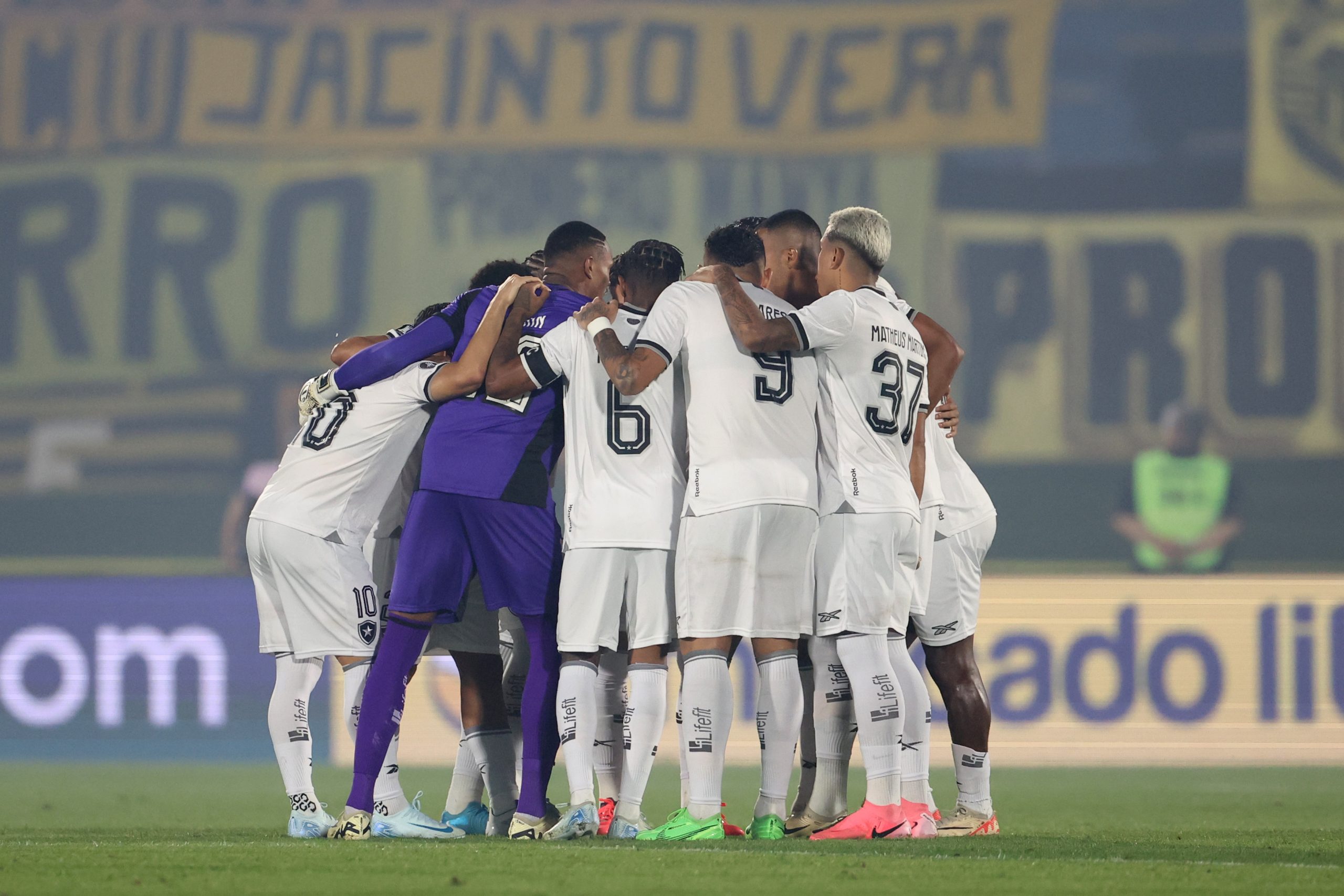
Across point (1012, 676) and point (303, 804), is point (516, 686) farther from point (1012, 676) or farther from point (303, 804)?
point (1012, 676)

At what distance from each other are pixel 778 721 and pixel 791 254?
1841 millimetres

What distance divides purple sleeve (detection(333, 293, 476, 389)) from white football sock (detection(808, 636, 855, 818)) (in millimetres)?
1835

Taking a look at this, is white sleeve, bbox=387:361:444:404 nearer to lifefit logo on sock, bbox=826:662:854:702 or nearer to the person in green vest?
lifefit logo on sock, bbox=826:662:854:702

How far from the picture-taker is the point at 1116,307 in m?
19.0

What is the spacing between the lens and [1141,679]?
12.1 m

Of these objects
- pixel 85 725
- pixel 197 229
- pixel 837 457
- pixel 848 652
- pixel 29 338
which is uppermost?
pixel 197 229

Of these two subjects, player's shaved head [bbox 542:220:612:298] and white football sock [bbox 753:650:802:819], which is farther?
player's shaved head [bbox 542:220:612:298]

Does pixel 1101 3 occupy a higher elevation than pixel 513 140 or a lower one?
higher

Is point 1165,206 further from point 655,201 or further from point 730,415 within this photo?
point 730,415

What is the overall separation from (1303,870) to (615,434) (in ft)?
9.16

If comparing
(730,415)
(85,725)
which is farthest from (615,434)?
(85,725)

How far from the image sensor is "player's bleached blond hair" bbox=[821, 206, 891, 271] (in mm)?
6332

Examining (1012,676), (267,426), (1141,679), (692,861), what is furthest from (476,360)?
(267,426)

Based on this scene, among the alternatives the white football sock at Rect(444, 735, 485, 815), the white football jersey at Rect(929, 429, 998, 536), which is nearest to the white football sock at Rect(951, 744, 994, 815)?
the white football jersey at Rect(929, 429, 998, 536)
